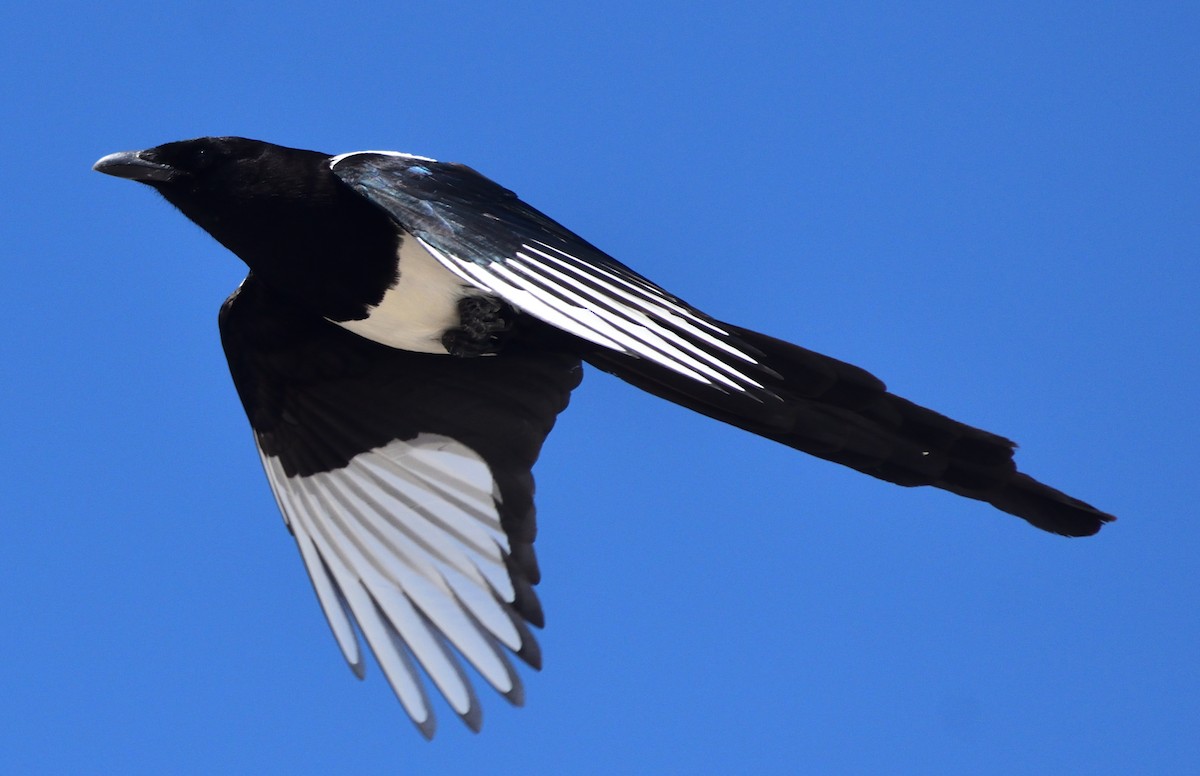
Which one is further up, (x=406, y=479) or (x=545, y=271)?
(x=545, y=271)

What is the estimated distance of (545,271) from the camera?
4.40m

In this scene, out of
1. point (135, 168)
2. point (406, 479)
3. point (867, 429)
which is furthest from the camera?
point (406, 479)

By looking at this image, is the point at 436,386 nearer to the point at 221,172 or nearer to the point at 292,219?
the point at 292,219

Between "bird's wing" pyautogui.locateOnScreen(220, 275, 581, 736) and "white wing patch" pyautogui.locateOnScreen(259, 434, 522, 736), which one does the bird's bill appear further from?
"white wing patch" pyautogui.locateOnScreen(259, 434, 522, 736)

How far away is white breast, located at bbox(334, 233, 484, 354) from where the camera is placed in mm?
5109

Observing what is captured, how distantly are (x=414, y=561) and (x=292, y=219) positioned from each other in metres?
1.11

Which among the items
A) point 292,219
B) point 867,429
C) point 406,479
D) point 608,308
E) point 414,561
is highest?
point 867,429

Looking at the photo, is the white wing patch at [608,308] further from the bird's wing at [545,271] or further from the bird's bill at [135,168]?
→ the bird's bill at [135,168]

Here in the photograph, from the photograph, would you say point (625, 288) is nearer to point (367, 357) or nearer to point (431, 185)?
point (431, 185)

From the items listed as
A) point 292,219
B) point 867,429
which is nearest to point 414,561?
point 292,219

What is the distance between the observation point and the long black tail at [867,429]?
475 cm

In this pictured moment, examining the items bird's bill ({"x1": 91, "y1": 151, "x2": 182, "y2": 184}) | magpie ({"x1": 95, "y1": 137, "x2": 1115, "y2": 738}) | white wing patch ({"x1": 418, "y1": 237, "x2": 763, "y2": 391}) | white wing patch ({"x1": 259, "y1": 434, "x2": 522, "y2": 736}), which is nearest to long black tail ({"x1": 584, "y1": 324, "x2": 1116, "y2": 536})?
magpie ({"x1": 95, "y1": 137, "x2": 1115, "y2": 738})

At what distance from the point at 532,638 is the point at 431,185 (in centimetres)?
134

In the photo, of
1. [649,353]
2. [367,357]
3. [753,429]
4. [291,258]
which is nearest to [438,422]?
[367,357]
